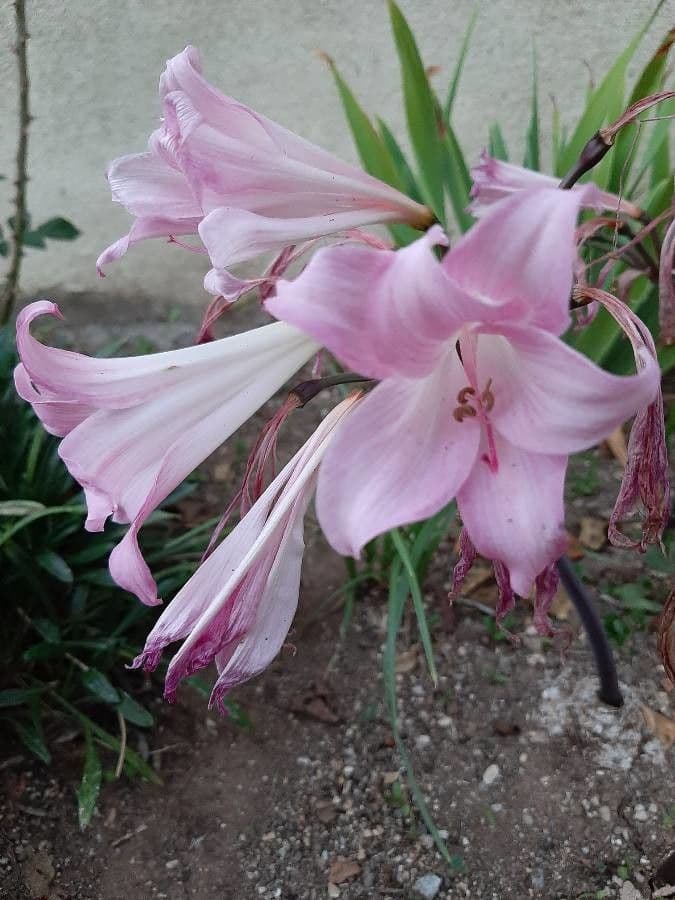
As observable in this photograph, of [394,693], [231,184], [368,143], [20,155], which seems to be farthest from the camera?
[20,155]

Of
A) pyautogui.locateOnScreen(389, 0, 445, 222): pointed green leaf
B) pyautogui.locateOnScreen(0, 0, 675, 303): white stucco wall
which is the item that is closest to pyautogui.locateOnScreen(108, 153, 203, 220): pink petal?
pyautogui.locateOnScreen(389, 0, 445, 222): pointed green leaf

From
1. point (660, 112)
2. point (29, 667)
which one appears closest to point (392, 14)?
point (660, 112)

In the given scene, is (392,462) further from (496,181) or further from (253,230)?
(496,181)

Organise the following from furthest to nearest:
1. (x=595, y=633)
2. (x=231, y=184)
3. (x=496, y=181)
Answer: (x=595, y=633)
(x=496, y=181)
(x=231, y=184)

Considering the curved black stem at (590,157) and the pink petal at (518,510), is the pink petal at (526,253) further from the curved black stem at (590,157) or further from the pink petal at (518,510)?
the curved black stem at (590,157)

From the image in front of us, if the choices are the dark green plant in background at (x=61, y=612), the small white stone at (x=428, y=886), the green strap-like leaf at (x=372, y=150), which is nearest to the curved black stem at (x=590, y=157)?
the green strap-like leaf at (x=372, y=150)

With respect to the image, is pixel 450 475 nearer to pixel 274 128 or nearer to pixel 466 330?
pixel 466 330

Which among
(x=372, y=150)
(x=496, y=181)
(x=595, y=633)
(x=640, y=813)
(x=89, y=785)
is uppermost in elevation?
(x=496, y=181)

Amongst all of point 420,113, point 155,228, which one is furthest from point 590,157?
point 420,113
